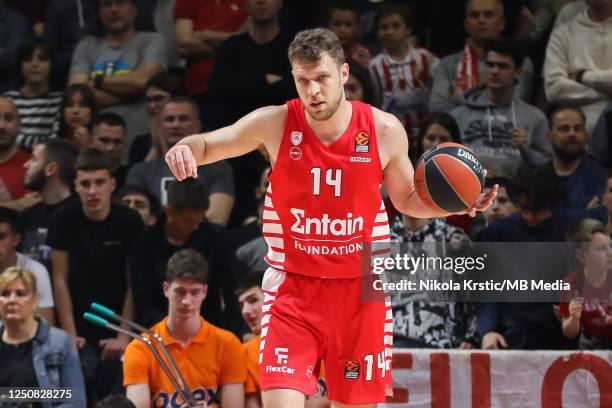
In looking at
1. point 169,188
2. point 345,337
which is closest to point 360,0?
point 169,188

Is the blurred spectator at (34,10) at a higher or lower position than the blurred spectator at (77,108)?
higher

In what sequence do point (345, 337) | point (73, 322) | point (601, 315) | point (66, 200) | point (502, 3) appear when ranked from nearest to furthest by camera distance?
point (345, 337) < point (601, 315) < point (73, 322) < point (66, 200) < point (502, 3)

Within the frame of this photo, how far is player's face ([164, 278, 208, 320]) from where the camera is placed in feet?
26.0

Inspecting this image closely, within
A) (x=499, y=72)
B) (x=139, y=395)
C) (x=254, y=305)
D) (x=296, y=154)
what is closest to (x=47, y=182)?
(x=254, y=305)

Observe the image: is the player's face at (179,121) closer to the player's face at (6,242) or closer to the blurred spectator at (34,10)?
the player's face at (6,242)

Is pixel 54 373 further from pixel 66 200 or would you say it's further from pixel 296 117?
pixel 296 117

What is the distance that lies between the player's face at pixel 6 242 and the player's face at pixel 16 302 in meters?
0.95

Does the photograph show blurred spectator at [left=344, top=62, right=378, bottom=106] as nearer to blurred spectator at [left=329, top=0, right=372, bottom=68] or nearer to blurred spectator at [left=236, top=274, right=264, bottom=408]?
blurred spectator at [left=329, top=0, right=372, bottom=68]

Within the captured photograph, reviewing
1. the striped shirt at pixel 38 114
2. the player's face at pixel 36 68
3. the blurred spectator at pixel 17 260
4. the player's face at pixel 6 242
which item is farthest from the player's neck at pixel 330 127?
the player's face at pixel 36 68

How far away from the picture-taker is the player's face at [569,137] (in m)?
9.35

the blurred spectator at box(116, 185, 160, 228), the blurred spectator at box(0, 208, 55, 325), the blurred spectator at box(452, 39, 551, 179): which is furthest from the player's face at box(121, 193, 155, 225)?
the blurred spectator at box(452, 39, 551, 179)

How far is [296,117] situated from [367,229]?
2.23 feet

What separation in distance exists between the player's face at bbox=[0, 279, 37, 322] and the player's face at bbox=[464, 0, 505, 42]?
14.0 feet

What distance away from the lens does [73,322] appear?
29.9ft
